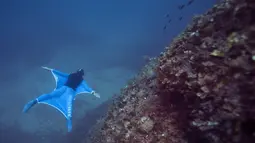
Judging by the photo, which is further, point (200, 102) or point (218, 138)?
point (200, 102)

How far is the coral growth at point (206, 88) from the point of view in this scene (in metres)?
2.90

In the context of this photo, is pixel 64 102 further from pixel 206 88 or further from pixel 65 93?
pixel 206 88

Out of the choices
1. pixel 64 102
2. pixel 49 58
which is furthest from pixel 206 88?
pixel 49 58

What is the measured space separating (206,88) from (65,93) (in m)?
4.03

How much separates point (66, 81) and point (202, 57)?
405 centimetres

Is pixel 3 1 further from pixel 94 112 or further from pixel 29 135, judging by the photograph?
pixel 94 112

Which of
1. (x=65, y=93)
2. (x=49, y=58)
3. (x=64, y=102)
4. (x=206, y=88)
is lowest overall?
(x=206, y=88)

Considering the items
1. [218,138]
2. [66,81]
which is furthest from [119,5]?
[218,138]

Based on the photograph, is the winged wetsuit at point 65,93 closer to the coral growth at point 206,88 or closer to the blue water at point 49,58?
the coral growth at point 206,88

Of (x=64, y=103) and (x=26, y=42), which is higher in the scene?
(x=26, y=42)

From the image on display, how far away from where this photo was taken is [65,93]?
644 centimetres

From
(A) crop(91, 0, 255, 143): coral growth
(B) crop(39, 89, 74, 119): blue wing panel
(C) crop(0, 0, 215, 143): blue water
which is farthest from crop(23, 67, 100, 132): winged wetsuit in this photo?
(C) crop(0, 0, 215, 143): blue water

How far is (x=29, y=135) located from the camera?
23594 millimetres

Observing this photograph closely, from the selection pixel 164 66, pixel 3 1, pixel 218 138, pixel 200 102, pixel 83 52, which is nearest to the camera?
pixel 218 138
